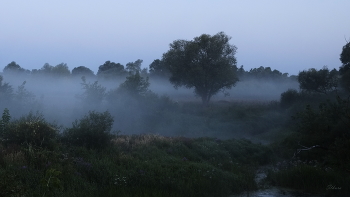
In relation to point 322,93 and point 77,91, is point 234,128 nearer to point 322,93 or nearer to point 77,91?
point 322,93

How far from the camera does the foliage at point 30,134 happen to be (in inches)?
655

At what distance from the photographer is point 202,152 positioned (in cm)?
2333

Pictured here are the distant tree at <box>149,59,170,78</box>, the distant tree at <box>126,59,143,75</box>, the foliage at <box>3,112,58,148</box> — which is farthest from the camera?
the distant tree at <box>126,59,143,75</box>

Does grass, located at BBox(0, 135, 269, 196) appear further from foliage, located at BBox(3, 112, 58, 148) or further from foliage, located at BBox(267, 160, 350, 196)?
foliage, located at BBox(267, 160, 350, 196)

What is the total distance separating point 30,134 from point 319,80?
41.2 m

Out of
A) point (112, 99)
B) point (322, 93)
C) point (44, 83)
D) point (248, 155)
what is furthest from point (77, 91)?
point (248, 155)

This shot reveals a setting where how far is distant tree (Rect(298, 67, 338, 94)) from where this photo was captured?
50781 mm

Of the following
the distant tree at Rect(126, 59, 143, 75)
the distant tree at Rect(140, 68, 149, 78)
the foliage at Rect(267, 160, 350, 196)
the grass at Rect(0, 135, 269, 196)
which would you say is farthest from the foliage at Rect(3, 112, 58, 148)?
the distant tree at Rect(126, 59, 143, 75)

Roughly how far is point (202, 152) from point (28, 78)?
2508 inches

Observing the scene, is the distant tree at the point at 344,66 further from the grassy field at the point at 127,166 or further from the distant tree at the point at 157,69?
the distant tree at the point at 157,69

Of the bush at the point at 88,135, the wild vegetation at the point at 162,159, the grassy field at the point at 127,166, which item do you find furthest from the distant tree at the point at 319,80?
the bush at the point at 88,135

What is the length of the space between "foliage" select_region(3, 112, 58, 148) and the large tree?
3924 centimetres

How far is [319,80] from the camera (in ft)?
167

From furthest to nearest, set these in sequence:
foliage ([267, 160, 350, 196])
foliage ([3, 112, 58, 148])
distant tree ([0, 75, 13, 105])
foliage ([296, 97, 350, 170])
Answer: distant tree ([0, 75, 13, 105])
foliage ([296, 97, 350, 170])
foliage ([3, 112, 58, 148])
foliage ([267, 160, 350, 196])
